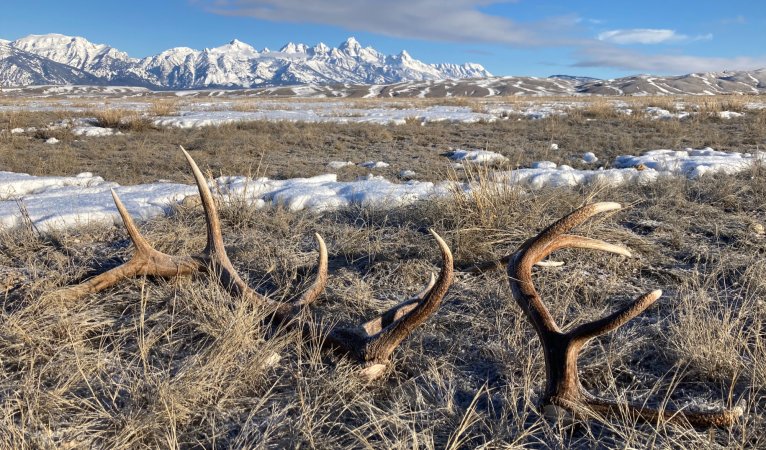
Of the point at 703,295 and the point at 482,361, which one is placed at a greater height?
the point at 703,295

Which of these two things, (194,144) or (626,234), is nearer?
(626,234)

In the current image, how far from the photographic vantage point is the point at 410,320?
71.5 inches

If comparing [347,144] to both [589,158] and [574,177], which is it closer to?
[589,158]

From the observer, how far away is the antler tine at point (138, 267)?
2.41 m

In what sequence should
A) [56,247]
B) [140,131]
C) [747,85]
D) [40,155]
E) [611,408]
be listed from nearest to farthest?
[611,408] → [56,247] → [40,155] → [140,131] → [747,85]

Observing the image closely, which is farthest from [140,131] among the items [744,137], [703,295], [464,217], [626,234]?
[744,137]

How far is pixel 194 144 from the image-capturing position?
966cm

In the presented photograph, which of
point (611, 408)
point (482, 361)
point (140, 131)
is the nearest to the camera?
point (611, 408)

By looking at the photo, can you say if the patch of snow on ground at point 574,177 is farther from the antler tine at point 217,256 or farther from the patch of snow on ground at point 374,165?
the antler tine at point 217,256

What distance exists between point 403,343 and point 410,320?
13.9 inches

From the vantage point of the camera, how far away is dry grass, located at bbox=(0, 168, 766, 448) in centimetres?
156

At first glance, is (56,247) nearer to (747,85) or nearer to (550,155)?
(550,155)

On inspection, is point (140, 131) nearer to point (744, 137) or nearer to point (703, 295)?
point (703, 295)

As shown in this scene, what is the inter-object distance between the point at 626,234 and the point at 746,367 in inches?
64.1
